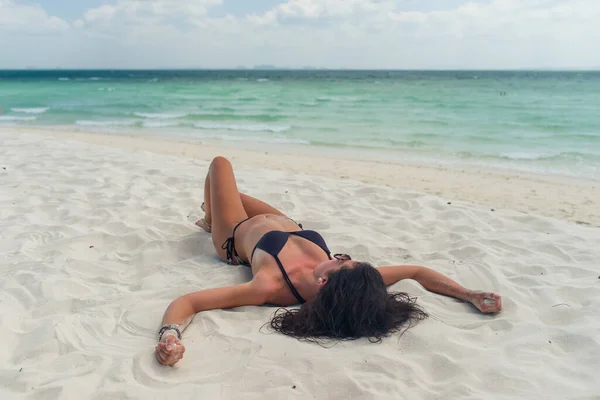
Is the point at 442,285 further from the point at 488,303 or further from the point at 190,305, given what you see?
the point at 190,305

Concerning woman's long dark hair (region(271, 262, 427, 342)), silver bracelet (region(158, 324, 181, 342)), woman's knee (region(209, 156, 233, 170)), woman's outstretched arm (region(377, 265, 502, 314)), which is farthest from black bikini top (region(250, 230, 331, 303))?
woman's knee (region(209, 156, 233, 170))

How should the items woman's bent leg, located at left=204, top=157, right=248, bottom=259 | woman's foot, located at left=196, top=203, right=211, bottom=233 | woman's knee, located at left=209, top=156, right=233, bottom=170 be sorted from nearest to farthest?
woman's bent leg, located at left=204, top=157, right=248, bottom=259, woman's knee, located at left=209, top=156, right=233, bottom=170, woman's foot, located at left=196, top=203, right=211, bottom=233

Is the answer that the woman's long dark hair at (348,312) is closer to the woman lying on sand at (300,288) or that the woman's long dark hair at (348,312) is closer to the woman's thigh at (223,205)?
the woman lying on sand at (300,288)

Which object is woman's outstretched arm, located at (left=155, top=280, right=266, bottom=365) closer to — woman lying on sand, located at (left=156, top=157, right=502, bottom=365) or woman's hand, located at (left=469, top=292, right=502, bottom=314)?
woman lying on sand, located at (left=156, top=157, right=502, bottom=365)

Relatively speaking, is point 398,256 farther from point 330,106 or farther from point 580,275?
point 330,106

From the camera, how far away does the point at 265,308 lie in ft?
9.89

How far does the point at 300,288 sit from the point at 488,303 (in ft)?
3.68

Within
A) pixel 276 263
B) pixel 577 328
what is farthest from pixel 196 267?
pixel 577 328

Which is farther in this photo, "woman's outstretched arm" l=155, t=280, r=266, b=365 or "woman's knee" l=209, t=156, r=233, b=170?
"woman's knee" l=209, t=156, r=233, b=170

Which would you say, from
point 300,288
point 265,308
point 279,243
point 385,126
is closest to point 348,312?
point 300,288

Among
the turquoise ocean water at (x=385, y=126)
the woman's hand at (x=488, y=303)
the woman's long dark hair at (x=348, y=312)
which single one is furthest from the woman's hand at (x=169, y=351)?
the turquoise ocean water at (x=385, y=126)

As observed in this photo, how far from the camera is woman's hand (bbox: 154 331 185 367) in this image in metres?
2.35

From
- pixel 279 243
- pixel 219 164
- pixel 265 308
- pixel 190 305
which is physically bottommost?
pixel 265 308

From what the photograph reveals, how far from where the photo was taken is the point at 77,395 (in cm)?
213
